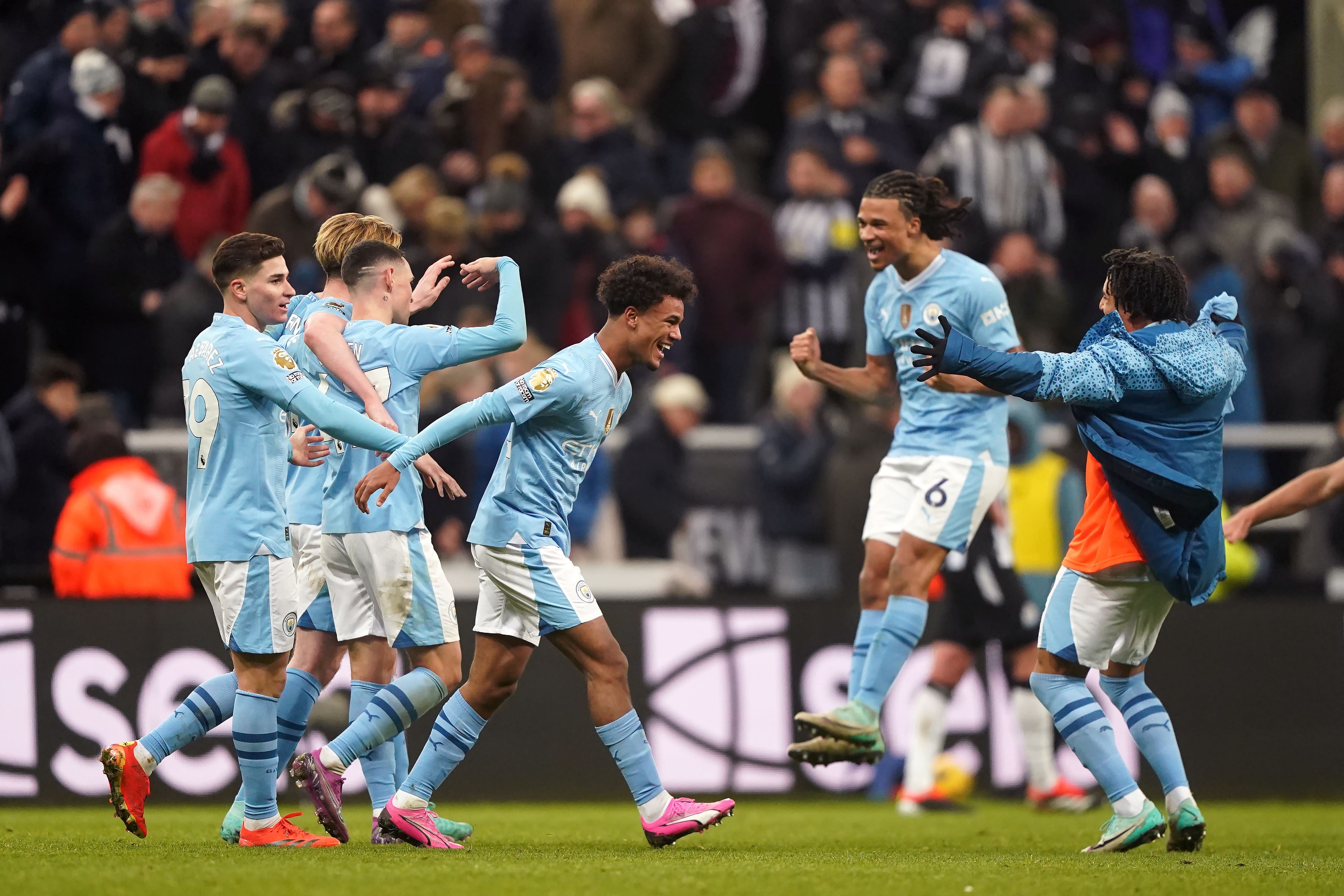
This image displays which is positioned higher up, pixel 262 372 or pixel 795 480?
pixel 262 372

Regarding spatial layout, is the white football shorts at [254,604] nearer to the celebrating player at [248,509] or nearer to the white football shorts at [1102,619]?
the celebrating player at [248,509]

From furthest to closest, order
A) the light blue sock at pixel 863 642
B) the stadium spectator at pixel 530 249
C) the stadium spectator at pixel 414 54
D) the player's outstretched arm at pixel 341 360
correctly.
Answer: the stadium spectator at pixel 414 54, the stadium spectator at pixel 530 249, the light blue sock at pixel 863 642, the player's outstretched arm at pixel 341 360

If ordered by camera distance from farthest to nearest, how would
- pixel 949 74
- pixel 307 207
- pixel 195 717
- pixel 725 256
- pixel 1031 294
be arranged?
pixel 949 74 → pixel 725 256 → pixel 1031 294 → pixel 307 207 → pixel 195 717

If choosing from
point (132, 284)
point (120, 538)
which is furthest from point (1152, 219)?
point (120, 538)

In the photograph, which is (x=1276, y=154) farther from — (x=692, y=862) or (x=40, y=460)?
(x=692, y=862)

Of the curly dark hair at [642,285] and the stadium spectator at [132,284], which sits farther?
the stadium spectator at [132,284]

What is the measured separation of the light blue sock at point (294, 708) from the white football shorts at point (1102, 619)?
309 centimetres

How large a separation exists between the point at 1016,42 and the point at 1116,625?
9.81 meters

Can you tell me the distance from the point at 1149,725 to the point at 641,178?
799 cm

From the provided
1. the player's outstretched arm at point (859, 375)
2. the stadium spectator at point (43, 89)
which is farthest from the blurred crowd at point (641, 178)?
the player's outstretched arm at point (859, 375)

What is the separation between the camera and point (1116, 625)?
757cm

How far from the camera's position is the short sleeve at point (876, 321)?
8930 mm

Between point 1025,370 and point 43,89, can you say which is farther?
point 43,89

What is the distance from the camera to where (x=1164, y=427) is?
7379mm
